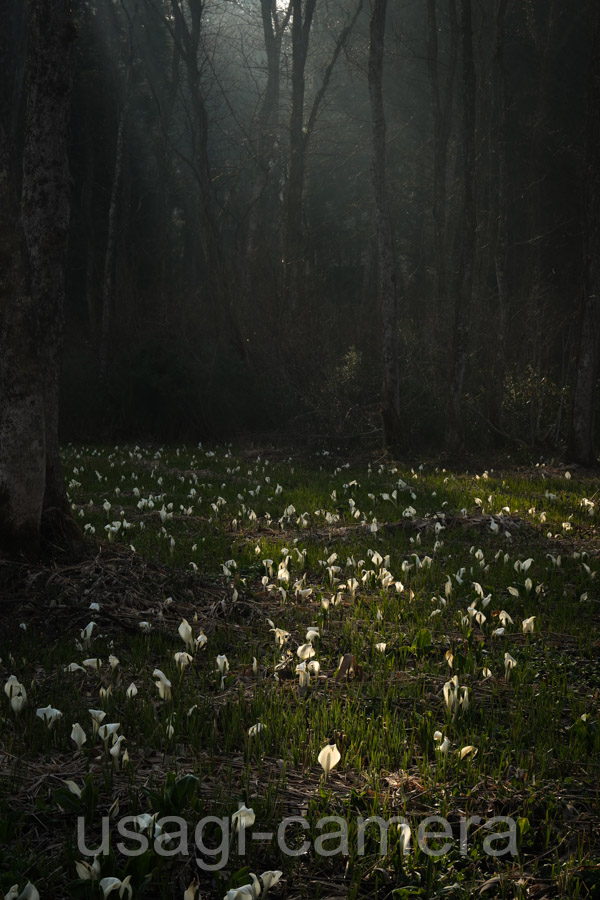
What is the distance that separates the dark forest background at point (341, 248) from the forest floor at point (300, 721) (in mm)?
9253

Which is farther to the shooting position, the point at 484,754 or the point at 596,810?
the point at 484,754

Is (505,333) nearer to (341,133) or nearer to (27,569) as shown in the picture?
(27,569)

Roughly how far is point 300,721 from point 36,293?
435 centimetres

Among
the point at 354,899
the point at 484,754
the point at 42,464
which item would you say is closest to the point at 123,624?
the point at 42,464

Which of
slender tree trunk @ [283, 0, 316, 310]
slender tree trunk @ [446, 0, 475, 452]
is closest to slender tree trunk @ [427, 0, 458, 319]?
slender tree trunk @ [283, 0, 316, 310]

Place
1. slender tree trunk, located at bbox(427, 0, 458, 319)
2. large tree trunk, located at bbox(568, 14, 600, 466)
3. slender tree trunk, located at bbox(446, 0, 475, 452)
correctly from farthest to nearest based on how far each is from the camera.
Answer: slender tree trunk, located at bbox(427, 0, 458, 319) → slender tree trunk, located at bbox(446, 0, 475, 452) → large tree trunk, located at bbox(568, 14, 600, 466)

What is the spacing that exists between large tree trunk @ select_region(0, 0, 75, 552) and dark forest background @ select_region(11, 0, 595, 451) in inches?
349

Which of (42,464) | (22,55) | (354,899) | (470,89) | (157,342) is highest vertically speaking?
(22,55)

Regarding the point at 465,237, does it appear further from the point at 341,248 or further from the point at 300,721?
the point at 341,248

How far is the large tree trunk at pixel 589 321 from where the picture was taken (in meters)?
13.6

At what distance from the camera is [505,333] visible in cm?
1728

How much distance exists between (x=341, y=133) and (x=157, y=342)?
18.9 metres

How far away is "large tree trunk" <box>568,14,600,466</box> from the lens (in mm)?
13648

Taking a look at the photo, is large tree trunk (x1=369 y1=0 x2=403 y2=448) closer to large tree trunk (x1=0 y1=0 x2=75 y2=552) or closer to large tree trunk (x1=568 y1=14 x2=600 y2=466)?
large tree trunk (x1=568 y1=14 x2=600 y2=466)
